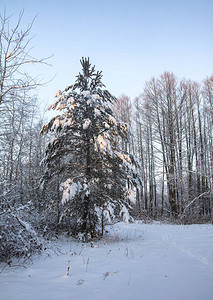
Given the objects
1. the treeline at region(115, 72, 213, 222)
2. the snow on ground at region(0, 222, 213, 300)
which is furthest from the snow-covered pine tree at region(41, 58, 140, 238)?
the treeline at region(115, 72, 213, 222)

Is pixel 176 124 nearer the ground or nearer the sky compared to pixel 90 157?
nearer the sky

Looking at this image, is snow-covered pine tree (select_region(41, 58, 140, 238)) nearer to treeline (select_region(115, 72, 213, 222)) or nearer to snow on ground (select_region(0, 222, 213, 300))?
snow on ground (select_region(0, 222, 213, 300))

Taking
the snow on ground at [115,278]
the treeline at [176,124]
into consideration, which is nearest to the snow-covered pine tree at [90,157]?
the snow on ground at [115,278]

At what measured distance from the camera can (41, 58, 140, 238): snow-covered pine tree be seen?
6391 mm

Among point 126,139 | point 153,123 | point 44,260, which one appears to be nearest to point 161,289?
point 44,260

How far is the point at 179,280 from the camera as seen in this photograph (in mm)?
2688

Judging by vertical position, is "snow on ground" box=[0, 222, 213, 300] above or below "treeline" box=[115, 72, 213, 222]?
below

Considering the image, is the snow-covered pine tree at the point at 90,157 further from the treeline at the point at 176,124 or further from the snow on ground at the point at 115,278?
the treeline at the point at 176,124

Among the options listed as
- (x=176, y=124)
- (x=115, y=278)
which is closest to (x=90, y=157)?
(x=115, y=278)

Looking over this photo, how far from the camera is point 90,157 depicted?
24.0ft

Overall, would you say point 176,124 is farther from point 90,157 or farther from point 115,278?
point 115,278

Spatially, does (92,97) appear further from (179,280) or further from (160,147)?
(160,147)

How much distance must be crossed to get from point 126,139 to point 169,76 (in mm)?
9642

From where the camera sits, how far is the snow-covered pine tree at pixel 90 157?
6.39 meters
